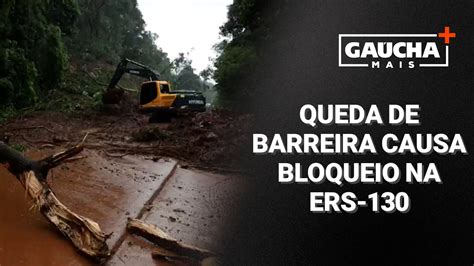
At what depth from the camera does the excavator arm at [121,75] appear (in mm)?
18344

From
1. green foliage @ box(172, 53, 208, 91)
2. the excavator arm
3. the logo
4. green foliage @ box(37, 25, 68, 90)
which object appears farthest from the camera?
green foliage @ box(172, 53, 208, 91)

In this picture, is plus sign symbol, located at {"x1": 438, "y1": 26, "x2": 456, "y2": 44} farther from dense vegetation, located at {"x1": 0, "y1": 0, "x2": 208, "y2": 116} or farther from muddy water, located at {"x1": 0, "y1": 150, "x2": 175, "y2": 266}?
dense vegetation, located at {"x1": 0, "y1": 0, "x2": 208, "y2": 116}

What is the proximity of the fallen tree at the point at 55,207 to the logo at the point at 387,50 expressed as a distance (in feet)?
10.1

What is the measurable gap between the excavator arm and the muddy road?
4707 mm

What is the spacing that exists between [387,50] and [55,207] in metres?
3.84

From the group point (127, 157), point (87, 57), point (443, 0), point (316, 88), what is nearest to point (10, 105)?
point (127, 157)

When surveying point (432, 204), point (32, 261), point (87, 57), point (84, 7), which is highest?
point (84, 7)

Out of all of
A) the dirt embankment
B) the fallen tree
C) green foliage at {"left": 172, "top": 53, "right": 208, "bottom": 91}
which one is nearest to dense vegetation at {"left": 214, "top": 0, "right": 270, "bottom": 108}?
the dirt embankment

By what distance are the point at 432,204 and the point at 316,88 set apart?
10.6ft

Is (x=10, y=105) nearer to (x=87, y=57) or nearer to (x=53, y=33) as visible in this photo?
(x=53, y=33)

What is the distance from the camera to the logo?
4.46m

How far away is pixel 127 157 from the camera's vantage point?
10.3m

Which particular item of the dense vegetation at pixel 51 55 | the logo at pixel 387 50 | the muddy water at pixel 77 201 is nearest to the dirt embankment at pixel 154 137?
the muddy water at pixel 77 201

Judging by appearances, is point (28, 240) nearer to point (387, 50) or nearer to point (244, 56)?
point (387, 50)
